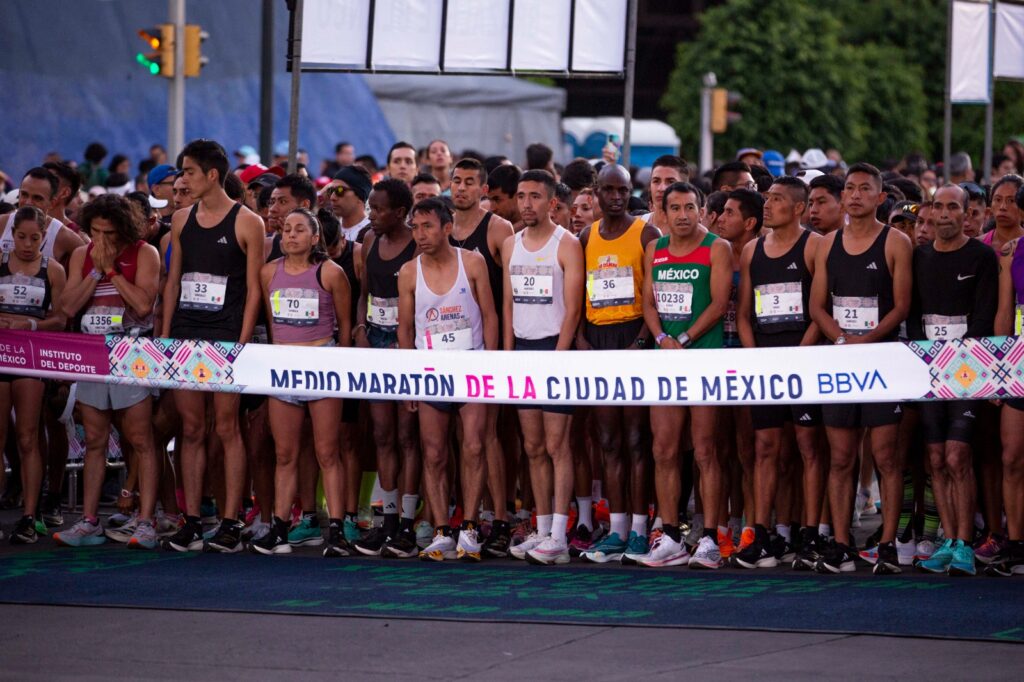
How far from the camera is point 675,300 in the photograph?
403 inches

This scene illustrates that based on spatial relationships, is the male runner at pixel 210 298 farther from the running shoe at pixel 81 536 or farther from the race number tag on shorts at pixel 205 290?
the running shoe at pixel 81 536

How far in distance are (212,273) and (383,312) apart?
105 cm

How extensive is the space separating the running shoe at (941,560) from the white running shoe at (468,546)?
2511 millimetres

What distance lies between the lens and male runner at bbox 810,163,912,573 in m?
9.88

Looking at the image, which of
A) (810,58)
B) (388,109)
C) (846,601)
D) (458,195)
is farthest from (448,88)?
(846,601)

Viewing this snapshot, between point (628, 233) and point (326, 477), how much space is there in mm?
2278

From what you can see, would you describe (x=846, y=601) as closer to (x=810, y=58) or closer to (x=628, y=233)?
(x=628, y=233)

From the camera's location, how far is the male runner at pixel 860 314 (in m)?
9.88

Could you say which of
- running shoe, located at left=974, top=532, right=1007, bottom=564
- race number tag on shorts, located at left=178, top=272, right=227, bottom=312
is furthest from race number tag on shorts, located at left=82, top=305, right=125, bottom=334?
running shoe, located at left=974, top=532, right=1007, bottom=564

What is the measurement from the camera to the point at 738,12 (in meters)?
44.0

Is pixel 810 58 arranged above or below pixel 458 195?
above

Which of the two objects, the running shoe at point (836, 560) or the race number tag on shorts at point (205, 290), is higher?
the race number tag on shorts at point (205, 290)

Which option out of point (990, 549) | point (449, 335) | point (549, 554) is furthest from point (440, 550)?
point (990, 549)

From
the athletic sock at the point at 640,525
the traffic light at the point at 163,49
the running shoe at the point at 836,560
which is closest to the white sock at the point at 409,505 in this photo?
the athletic sock at the point at 640,525
